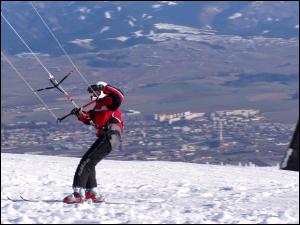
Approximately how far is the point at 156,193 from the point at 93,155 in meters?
2.52

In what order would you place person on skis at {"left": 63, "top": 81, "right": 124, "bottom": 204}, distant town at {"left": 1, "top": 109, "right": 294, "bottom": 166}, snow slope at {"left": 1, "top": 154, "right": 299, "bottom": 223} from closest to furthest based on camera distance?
1. snow slope at {"left": 1, "top": 154, "right": 299, "bottom": 223}
2. person on skis at {"left": 63, "top": 81, "right": 124, "bottom": 204}
3. distant town at {"left": 1, "top": 109, "right": 294, "bottom": 166}

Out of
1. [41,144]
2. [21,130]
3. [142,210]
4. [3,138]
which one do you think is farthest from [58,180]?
[21,130]

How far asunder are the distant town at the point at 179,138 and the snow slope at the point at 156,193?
191 ft

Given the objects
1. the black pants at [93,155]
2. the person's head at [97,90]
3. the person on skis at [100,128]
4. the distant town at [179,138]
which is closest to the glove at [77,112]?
the person on skis at [100,128]

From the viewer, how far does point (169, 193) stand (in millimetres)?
15367

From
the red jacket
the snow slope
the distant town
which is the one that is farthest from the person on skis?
the distant town

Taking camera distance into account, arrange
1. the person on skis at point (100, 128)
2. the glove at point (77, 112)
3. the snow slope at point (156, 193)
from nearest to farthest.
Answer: the snow slope at point (156, 193)
the glove at point (77, 112)
the person on skis at point (100, 128)

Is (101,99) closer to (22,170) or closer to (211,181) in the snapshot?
(211,181)

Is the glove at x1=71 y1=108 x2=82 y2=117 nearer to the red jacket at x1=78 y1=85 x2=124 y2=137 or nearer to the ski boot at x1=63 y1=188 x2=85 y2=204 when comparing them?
the red jacket at x1=78 y1=85 x2=124 y2=137

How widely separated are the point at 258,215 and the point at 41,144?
94.9m

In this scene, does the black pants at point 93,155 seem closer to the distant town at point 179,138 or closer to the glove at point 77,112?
the glove at point 77,112

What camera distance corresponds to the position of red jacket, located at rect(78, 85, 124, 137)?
43.1ft

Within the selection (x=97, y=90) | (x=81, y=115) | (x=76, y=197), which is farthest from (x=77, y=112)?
(x=76, y=197)

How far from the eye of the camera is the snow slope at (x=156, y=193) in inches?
460
